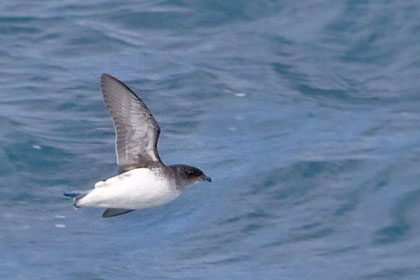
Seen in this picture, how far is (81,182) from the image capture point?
15.4 m

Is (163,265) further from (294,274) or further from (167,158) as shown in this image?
(167,158)

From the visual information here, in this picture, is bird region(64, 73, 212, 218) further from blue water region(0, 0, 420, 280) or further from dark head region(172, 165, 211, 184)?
blue water region(0, 0, 420, 280)

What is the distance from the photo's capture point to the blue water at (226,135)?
14.1m

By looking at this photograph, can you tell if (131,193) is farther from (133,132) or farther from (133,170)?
(133,132)

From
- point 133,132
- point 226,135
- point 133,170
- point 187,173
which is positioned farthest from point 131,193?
point 226,135

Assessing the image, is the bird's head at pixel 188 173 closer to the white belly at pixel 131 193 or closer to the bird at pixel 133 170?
the bird at pixel 133 170

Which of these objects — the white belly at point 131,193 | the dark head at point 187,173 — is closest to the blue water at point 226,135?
the dark head at point 187,173

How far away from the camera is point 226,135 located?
17.2m

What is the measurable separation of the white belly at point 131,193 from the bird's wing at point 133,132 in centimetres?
50

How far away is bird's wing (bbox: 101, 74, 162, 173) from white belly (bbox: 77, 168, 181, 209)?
495 millimetres

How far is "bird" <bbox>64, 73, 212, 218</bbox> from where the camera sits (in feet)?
37.1

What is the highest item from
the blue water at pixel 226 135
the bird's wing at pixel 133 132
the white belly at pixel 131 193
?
the bird's wing at pixel 133 132

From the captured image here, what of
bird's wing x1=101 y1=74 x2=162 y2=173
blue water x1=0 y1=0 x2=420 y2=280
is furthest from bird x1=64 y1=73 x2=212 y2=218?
blue water x1=0 y1=0 x2=420 y2=280

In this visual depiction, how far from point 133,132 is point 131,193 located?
91 cm
